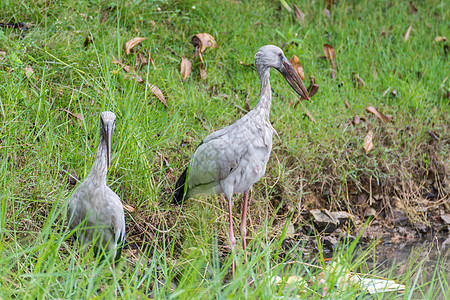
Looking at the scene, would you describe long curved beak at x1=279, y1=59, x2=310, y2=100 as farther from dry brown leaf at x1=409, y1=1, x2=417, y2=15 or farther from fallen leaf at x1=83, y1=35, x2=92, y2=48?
dry brown leaf at x1=409, y1=1, x2=417, y2=15

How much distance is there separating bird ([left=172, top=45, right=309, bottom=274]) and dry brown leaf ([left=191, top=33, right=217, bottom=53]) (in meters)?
1.48

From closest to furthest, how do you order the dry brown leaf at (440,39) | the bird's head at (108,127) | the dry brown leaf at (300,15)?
the bird's head at (108,127) → the dry brown leaf at (300,15) → the dry brown leaf at (440,39)

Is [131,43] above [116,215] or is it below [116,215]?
above

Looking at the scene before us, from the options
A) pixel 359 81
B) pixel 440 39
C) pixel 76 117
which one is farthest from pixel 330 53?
pixel 76 117

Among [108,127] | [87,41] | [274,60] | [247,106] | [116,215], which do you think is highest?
[274,60]

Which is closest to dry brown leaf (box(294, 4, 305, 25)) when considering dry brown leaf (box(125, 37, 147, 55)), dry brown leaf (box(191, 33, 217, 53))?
dry brown leaf (box(191, 33, 217, 53))

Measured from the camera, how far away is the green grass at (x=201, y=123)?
3.55 m

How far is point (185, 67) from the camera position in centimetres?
510

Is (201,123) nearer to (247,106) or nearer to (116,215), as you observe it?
(247,106)

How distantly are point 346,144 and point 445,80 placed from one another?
1771 millimetres

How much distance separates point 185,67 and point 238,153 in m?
1.75

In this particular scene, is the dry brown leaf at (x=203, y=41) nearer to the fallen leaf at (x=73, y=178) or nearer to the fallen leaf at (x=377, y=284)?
the fallen leaf at (x=73, y=178)

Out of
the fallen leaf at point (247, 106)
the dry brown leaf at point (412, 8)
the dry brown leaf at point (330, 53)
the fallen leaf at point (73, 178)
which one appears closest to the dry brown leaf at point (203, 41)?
the fallen leaf at point (247, 106)

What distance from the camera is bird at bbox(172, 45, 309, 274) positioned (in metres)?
3.64
